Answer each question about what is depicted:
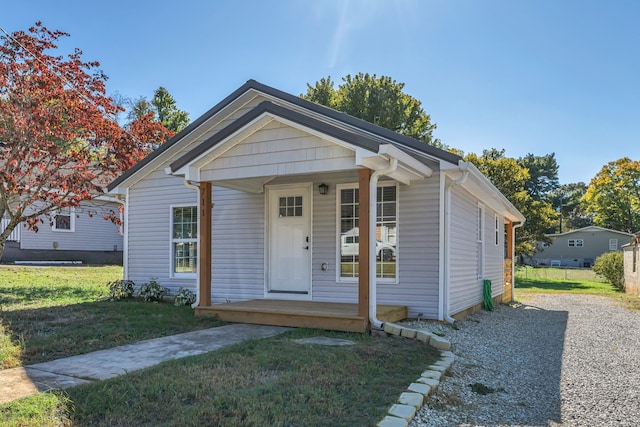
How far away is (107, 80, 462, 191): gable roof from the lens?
616 centimetres

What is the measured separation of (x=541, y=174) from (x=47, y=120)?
51.2 meters

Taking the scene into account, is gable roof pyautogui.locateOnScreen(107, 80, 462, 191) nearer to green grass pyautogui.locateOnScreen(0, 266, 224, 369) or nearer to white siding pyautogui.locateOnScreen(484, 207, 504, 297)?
green grass pyautogui.locateOnScreen(0, 266, 224, 369)

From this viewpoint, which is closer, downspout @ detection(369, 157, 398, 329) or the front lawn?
the front lawn

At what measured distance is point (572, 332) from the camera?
8133 mm

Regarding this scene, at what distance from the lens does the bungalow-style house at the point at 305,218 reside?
6.40 m

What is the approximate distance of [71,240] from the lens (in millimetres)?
19250

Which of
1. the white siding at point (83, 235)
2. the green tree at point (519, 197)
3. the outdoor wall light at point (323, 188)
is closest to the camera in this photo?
the outdoor wall light at point (323, 188)

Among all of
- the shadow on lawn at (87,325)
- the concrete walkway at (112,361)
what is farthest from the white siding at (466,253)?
the shadow on lawn at (87,325)

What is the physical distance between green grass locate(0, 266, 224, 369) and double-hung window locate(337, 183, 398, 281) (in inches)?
97.4

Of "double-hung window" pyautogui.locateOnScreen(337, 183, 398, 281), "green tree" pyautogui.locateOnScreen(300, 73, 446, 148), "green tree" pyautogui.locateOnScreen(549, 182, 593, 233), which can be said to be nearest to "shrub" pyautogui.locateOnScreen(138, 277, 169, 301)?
"double-hung window" pyautogui.locateOnScreen(337, 183, 398, 281)

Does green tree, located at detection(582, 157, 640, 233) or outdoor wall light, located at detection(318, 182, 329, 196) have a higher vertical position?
green tree, located at detection(582, 157, 640, 233)

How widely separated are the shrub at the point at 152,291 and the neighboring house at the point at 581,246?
36.0 meters

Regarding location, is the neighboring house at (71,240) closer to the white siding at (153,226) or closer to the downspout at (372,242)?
the white siding at (153,226)

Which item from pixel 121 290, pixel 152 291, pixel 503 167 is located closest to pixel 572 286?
pixel 503 167
